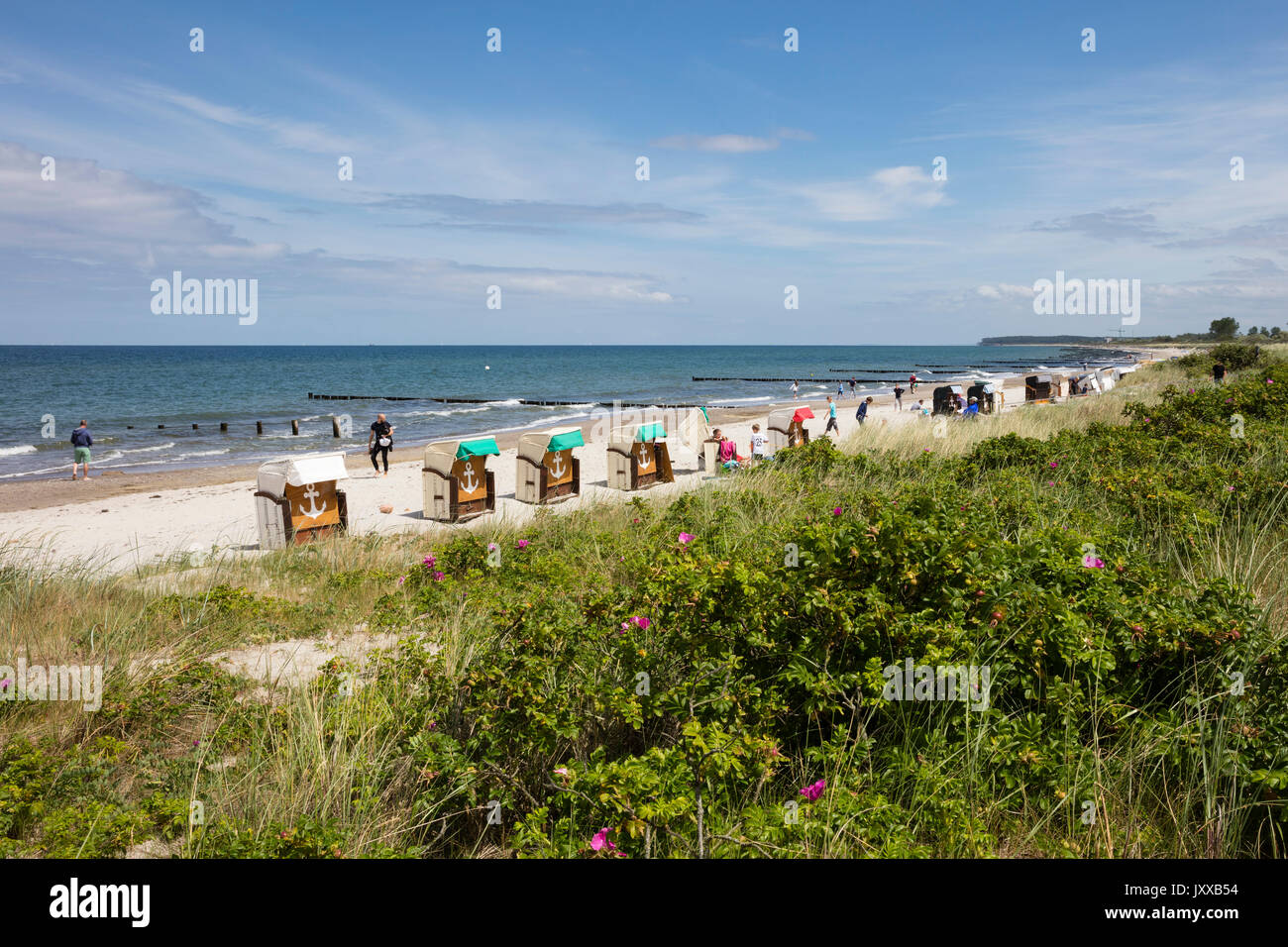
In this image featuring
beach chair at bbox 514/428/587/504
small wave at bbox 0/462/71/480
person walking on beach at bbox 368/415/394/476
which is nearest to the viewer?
beach chair at bbox 514/428/587/504

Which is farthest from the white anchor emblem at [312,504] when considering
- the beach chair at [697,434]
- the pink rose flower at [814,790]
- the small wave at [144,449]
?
the small wave at [144,449]

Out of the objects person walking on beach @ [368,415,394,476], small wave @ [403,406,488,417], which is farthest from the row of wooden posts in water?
person walking on beach @ [368,415,394,476]

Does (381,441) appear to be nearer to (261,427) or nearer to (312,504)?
(312,504)

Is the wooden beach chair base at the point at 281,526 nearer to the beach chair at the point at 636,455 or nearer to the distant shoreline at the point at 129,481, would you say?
the distant shoreline at the point at 129,481

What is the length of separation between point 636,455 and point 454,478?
4150mm

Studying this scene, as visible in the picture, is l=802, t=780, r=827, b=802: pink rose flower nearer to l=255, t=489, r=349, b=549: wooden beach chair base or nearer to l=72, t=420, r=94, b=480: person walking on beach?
l=255, t=489, r=349, b=549: wooden beach chair base

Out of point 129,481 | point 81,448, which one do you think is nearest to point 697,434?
point 129,481

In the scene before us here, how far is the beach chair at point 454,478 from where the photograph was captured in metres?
13.6

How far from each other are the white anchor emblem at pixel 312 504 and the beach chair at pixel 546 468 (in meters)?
4.10

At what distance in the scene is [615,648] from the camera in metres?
3.93

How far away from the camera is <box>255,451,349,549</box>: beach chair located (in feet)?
38.0

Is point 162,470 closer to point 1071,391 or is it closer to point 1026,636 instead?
point 1026,636

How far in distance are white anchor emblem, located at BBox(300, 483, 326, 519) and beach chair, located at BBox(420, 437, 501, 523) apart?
201 centimetres
